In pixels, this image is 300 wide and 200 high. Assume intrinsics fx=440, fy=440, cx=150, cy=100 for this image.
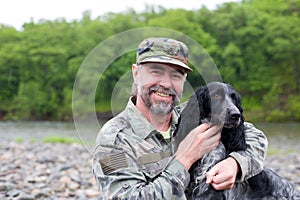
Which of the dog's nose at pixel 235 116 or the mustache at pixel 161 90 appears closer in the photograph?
the mustache at pixel 161 90

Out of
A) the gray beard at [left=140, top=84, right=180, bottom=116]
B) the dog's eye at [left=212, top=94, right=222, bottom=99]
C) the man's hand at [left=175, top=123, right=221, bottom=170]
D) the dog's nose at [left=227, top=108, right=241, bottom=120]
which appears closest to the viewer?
the man's hand at [left=175, top=123, right=221, bottom=170]

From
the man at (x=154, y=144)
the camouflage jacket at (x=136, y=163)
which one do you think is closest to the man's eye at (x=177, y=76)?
the man at (x=154, y=144)

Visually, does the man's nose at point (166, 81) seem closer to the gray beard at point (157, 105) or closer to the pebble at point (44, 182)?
the gray beard at point (157, 105)

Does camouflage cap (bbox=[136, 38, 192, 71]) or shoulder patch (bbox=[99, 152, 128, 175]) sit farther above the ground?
camouflage cap (bbox=[136, 38, 192, 71])

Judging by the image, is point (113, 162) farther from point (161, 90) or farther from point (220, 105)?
point (220, 105)

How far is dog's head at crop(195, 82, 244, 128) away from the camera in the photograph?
3.24 metres

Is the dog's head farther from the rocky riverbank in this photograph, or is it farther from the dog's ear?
the rocky riverbank

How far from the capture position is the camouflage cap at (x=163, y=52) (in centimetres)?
279

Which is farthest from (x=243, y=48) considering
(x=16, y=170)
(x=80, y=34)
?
(x=16, y=170)

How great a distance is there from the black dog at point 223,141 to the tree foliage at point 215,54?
36.5 meters

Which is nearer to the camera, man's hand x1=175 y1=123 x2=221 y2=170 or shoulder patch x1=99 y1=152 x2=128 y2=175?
shoulder patch x1=99 y1=152 x2=128 y2=175

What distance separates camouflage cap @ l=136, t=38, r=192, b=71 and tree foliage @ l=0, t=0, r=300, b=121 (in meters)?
37.2

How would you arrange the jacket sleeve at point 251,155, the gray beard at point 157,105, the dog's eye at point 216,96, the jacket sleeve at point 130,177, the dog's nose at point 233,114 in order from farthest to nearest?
the dog's eye at point 216,96, the dog's nose at point 233,114, the jacket sleeve at point 251,155, the gray beard at point 157,105, the jacket sleeve at point 130,177

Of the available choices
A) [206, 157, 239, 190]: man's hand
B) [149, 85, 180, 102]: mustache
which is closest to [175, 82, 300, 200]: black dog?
[206, 157, 239, 190]: man's hand
